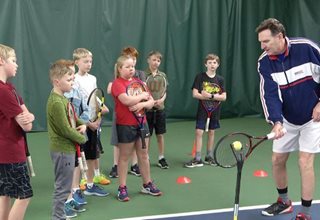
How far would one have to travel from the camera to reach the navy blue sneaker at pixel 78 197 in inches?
163

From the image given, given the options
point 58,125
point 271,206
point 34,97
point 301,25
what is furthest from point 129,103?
point 301,25

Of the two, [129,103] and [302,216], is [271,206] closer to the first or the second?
[302,216]

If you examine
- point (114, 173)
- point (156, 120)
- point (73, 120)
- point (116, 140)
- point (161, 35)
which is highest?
point (161, 35)

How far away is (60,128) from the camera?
3412 millimetres

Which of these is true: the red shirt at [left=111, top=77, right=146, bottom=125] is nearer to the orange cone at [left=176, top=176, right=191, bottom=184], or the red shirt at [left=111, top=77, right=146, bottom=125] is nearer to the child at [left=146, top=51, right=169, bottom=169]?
the child at [left=146, top=51, right=169, bottom=169]

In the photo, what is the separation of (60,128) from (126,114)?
891mm

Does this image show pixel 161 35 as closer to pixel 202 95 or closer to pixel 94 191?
pixel 202 95

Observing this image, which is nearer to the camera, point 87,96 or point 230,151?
point 230,151

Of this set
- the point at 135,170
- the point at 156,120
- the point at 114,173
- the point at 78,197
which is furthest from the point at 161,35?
the point at 78,197

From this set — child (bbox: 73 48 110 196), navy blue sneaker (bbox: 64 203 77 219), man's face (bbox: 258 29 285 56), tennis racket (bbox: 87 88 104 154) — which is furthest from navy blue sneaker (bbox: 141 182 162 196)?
man's face (bbox: 258 29 285 56)

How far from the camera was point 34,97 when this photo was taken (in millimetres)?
7582

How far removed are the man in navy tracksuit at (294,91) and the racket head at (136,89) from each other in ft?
3.72

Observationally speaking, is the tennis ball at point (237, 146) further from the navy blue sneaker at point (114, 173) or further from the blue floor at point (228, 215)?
the navy blue sneaker at point (114, 173)

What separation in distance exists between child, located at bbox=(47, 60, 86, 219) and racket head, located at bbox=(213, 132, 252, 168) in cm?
113
